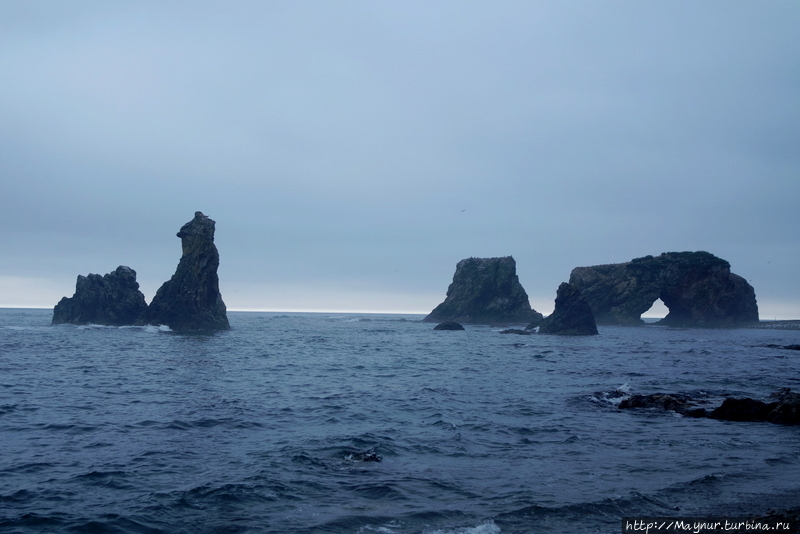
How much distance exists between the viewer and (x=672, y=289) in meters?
128

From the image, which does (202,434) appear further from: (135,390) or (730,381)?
(730,381)

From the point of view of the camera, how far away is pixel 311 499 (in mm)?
11711

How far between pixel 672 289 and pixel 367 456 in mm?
130299

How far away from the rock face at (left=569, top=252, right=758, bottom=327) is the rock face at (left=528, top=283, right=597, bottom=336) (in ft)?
121

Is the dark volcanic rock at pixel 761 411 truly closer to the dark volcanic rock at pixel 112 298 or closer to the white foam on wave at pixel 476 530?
the white foam on wave at pixel 476 530

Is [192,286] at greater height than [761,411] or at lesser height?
greater

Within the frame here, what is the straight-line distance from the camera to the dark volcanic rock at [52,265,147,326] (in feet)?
Result: 315

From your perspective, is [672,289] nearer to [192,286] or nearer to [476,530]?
[192,286]

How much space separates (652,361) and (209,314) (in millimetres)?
70871

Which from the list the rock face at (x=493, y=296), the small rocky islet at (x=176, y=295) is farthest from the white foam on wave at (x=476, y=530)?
the rock face at (x=493, y=296)

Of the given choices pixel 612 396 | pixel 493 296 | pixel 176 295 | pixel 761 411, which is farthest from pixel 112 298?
pixel 761 411

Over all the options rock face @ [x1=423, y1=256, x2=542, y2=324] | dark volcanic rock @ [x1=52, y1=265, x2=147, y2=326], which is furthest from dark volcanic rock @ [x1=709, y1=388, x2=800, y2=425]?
rock face @ [x1=423, y1=256, x2=542, y2=324]

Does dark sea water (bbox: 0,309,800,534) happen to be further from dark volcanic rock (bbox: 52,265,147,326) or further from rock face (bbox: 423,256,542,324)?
rock face (bbox: 423,256,542,324)

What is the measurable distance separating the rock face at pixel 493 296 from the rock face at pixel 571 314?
51940mm
